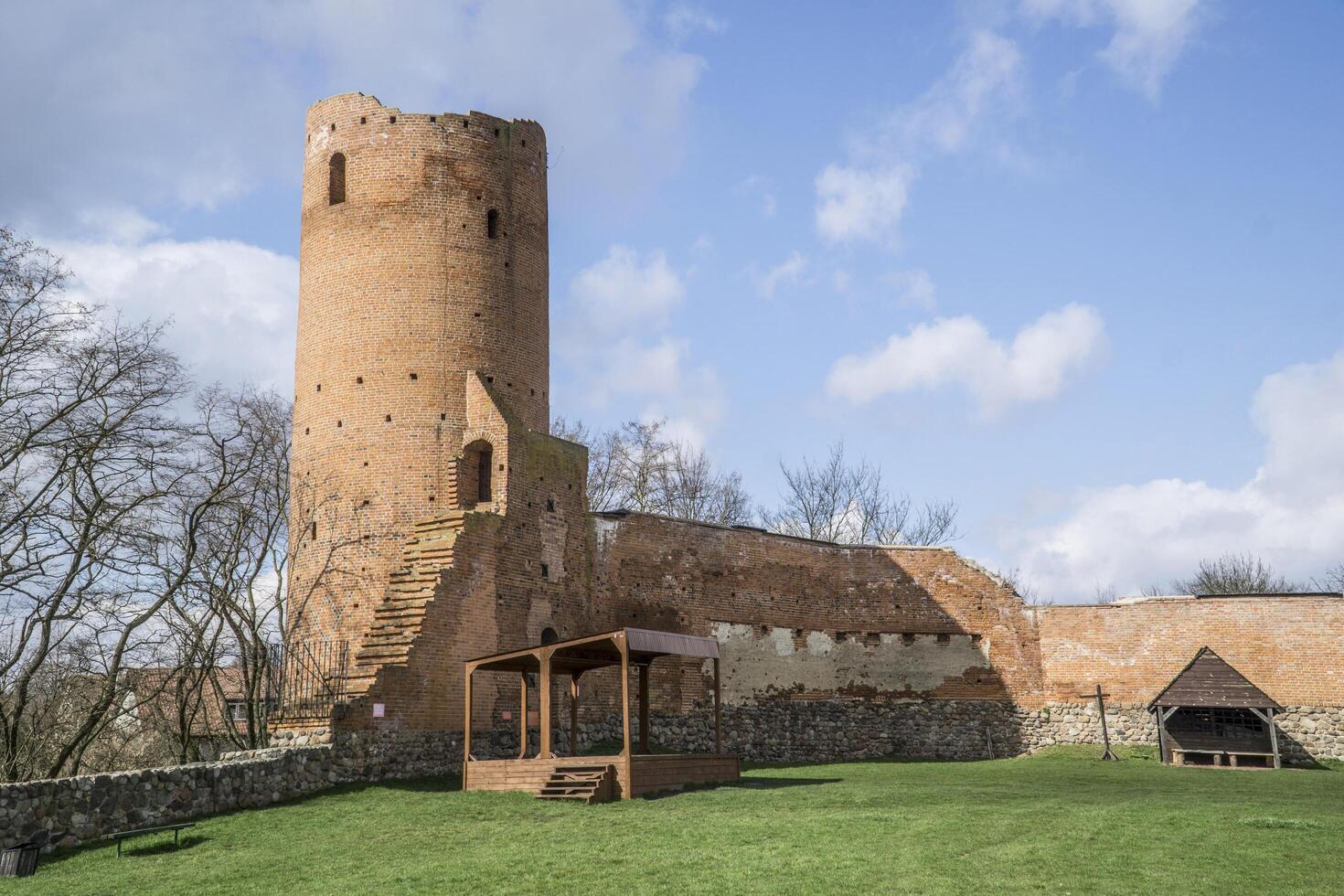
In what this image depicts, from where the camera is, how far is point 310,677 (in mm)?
20781


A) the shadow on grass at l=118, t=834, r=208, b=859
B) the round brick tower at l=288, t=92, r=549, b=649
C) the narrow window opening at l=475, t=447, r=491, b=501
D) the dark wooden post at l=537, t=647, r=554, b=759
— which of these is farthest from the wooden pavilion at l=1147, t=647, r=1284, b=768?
the shadow on grass at l=118, t=834, r=208, b=859

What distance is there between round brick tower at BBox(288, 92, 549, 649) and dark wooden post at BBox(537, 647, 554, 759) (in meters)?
4.71

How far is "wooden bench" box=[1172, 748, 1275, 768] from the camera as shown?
25.1 metres

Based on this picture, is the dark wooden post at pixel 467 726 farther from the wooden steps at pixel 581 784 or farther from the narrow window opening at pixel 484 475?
the narrow window opening at pixel 484 475

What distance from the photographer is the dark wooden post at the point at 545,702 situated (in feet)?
59.4

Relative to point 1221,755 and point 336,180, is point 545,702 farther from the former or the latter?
point 1221,755

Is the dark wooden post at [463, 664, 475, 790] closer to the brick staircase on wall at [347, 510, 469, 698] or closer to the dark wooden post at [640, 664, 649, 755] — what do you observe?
the brick staircase on wall at [347, 510, 469, 698]

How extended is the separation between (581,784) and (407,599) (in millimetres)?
5447

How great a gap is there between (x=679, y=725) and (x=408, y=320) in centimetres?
974

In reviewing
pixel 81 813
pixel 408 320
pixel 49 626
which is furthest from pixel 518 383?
pixel 81 813

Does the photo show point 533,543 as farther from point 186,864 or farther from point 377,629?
point 186,864

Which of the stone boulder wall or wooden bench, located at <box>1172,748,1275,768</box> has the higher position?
the stone boulder wall

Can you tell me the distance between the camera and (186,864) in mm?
13781

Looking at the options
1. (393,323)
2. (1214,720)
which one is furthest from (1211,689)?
(393,323)
